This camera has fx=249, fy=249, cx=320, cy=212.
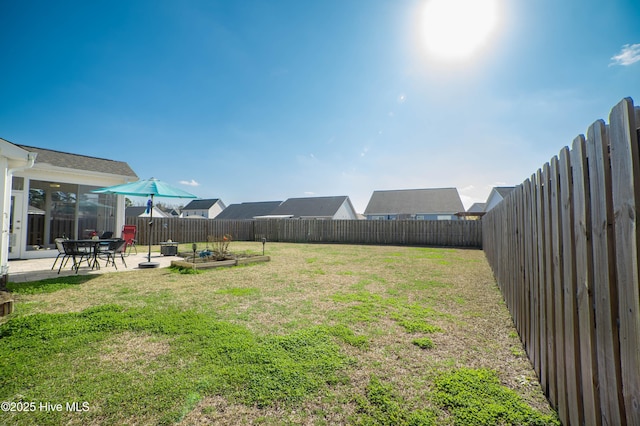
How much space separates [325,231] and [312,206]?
14.3 metres

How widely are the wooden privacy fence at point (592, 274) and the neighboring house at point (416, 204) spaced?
27510 mm

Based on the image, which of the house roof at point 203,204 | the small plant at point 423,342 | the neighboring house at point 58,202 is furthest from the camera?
the house roof at point 203,204

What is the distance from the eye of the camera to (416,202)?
1155 inches

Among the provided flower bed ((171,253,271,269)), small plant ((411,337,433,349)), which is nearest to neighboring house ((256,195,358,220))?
flower bed ((171,253,271,269))

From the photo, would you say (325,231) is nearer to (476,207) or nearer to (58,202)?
(58,202)

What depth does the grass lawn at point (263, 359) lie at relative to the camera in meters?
1.79

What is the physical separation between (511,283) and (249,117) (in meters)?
13.9

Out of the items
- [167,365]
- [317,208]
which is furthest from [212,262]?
[317,208]

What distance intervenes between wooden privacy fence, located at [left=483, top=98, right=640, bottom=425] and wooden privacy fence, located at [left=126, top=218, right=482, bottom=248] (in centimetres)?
1513

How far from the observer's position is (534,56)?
6961 millimetres

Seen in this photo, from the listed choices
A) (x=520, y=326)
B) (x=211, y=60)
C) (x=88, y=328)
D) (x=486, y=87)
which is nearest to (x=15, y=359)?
(x=88, y=328)

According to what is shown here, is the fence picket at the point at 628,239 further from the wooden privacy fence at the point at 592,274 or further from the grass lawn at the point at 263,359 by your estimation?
the grass lawn at the point at 263,359

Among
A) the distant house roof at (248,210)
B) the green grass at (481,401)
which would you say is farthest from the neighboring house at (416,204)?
the green grass at (481,401)

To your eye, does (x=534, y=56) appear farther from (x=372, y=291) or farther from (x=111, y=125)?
(x=111, y=125)
